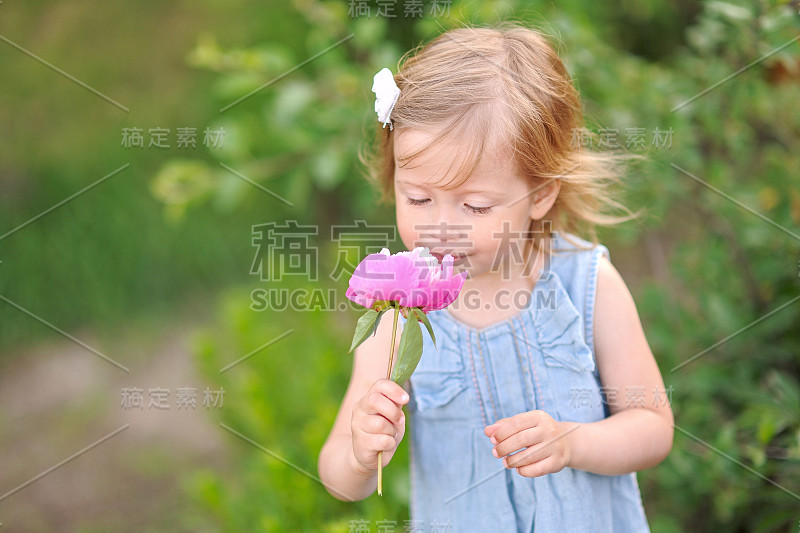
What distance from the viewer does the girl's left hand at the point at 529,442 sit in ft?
3.22

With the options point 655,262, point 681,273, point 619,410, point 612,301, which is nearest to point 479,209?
point 612,301

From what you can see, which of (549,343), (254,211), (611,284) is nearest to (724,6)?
(611,284)

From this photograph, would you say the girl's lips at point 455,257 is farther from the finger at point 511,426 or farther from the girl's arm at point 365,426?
the finger at point 511,426

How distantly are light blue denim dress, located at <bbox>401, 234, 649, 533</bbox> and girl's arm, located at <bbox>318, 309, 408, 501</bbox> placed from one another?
0.08m

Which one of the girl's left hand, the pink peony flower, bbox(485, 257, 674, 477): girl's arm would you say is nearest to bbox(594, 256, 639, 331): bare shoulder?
bbox(485, 257, 674, 477): girl's arm

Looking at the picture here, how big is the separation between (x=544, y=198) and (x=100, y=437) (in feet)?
6.40

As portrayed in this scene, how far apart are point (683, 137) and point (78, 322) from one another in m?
2.37

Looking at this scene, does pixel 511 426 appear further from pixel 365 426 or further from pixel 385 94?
pixel 385 94

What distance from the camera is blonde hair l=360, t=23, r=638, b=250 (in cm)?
106

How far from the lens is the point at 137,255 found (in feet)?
10.3

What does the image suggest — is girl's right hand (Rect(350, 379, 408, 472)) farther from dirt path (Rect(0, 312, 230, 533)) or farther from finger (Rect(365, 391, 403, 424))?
dirt path (Rect(0, 312, 230, 533))

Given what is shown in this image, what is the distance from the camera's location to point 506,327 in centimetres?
117

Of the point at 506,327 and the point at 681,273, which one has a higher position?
the point at 681,273

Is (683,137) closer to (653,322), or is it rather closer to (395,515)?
(653,322)
